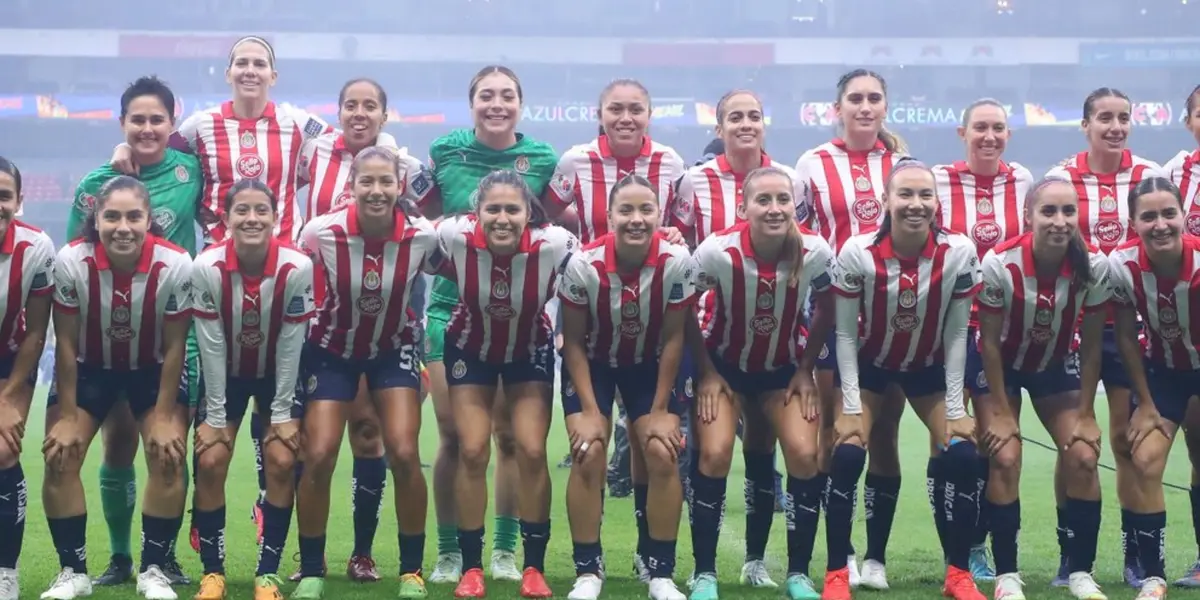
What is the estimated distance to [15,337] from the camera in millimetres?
4938

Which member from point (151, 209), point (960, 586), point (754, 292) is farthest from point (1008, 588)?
point (151, 209)

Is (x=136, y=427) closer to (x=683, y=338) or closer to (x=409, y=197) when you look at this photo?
(x=409, y=197)

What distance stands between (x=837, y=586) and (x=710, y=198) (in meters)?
1.67

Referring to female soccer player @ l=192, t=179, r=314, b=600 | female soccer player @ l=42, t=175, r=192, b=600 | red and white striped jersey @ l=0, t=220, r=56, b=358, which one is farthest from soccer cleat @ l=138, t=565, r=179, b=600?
red and white striped jersey @ l=0, t=220, r=56, b=358

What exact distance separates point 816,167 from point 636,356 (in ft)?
4.03

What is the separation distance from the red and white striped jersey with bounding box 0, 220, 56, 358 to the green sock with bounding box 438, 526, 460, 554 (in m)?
1.74

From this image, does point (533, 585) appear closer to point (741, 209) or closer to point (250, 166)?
point (741, 209)

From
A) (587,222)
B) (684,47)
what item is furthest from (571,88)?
(587,222)

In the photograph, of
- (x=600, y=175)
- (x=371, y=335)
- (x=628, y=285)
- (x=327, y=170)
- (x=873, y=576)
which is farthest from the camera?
(x=327, y=170)

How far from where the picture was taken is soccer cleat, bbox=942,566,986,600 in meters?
4.86

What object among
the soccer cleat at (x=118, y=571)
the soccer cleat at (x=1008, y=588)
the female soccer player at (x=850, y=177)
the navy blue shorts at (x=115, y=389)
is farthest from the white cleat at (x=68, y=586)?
the soccer cleat at (x=1008, y=588)

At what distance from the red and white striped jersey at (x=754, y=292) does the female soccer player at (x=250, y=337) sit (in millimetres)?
1491

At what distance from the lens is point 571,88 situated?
39.0 metres

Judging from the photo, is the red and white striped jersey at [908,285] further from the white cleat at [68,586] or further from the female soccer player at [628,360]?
the white cleat at [68,586]
